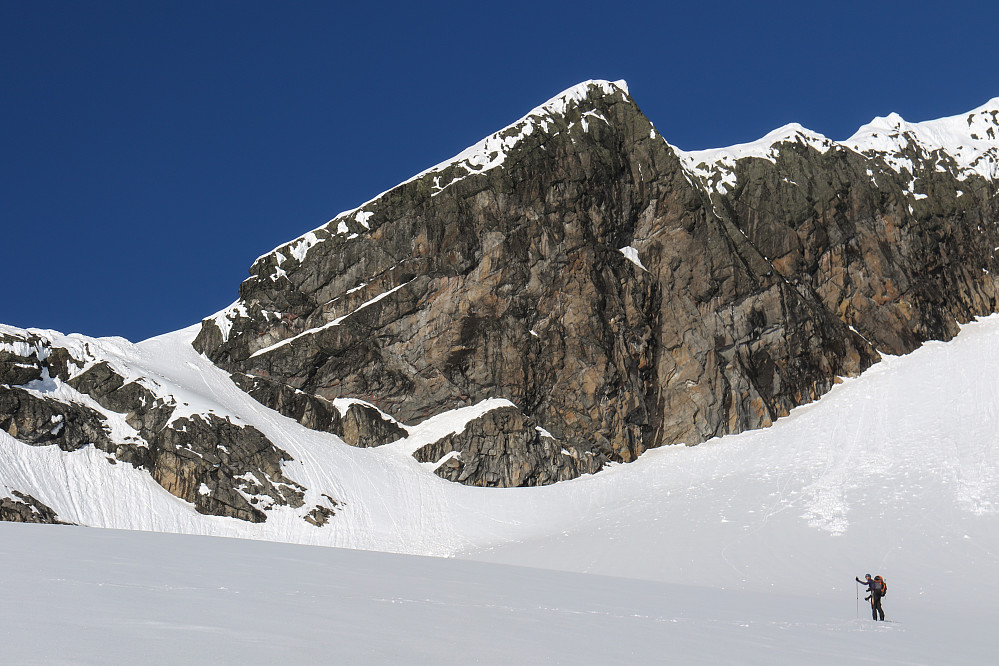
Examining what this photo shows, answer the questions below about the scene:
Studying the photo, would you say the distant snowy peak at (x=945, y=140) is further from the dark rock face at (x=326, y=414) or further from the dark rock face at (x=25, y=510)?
the dark rock face at (x=25, y=510)

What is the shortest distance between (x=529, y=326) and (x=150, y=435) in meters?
26.6

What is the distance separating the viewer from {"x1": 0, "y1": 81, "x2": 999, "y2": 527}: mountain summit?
50.5m

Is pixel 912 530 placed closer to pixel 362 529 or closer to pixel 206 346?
pixel 362 529

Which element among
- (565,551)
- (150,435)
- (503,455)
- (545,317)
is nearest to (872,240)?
(545,317)

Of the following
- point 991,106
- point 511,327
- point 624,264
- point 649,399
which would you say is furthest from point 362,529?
point 991,106

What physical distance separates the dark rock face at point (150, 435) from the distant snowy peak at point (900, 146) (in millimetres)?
45166

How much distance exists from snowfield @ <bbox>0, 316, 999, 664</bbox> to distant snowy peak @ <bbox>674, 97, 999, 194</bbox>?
17.6 meters

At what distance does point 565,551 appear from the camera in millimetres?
39625

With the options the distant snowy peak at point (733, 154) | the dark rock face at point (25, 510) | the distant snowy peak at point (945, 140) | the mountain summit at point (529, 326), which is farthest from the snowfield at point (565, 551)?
the distant snowy peak at point (733, 154)

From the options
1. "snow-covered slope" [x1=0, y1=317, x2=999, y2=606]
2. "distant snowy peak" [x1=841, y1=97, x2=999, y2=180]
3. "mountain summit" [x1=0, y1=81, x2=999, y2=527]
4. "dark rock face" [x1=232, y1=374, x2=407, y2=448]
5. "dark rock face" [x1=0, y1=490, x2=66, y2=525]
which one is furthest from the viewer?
"distant snowy peak" [x1=841, y1=97, x2=999, y2=180]

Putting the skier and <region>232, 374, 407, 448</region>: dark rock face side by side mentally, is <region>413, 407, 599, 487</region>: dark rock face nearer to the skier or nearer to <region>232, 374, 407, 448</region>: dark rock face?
<region>232, 374, 407, 448</region>: dark rock face

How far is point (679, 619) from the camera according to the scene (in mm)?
14570

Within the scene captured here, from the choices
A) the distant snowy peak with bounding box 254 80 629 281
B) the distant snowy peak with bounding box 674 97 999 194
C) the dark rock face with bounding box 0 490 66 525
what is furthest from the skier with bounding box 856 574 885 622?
the distant snowy peak with bounding box 674 97 999 194

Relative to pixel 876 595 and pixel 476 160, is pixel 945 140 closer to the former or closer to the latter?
pixel 476 160
